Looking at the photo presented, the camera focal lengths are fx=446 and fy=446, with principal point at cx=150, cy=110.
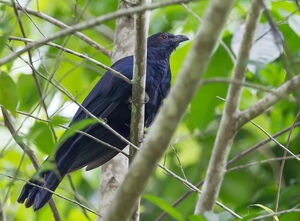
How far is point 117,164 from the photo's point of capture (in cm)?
397

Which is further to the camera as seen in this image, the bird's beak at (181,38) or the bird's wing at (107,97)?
the bird's beak at (181,38)

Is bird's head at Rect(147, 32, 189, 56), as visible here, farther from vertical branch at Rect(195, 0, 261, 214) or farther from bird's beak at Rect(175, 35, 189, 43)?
vertical branch at Rect(195, 0, 261, 214)

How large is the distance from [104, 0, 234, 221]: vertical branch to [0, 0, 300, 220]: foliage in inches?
44.7

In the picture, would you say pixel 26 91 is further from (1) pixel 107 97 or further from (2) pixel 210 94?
(2) pixel 210 94

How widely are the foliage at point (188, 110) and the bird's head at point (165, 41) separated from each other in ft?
0.31

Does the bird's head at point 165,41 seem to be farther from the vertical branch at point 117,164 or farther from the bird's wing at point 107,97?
the bird's wing at point 107,97

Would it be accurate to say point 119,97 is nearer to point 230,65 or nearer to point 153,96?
point 153,96

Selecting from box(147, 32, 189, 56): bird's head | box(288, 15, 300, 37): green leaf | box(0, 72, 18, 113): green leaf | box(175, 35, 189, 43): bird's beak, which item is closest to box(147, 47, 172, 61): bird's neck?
box(147, 32, 189, 56): bird's head

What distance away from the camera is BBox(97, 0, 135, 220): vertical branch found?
373cm

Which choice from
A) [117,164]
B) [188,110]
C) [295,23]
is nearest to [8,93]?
[117,164]

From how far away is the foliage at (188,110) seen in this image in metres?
3.40

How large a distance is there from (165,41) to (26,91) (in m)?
2.14

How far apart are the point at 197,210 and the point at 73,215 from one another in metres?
2.91

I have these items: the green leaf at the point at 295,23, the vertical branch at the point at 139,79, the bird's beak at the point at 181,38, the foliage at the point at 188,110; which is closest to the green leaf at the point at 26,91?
the foliage at the point at 188,110
